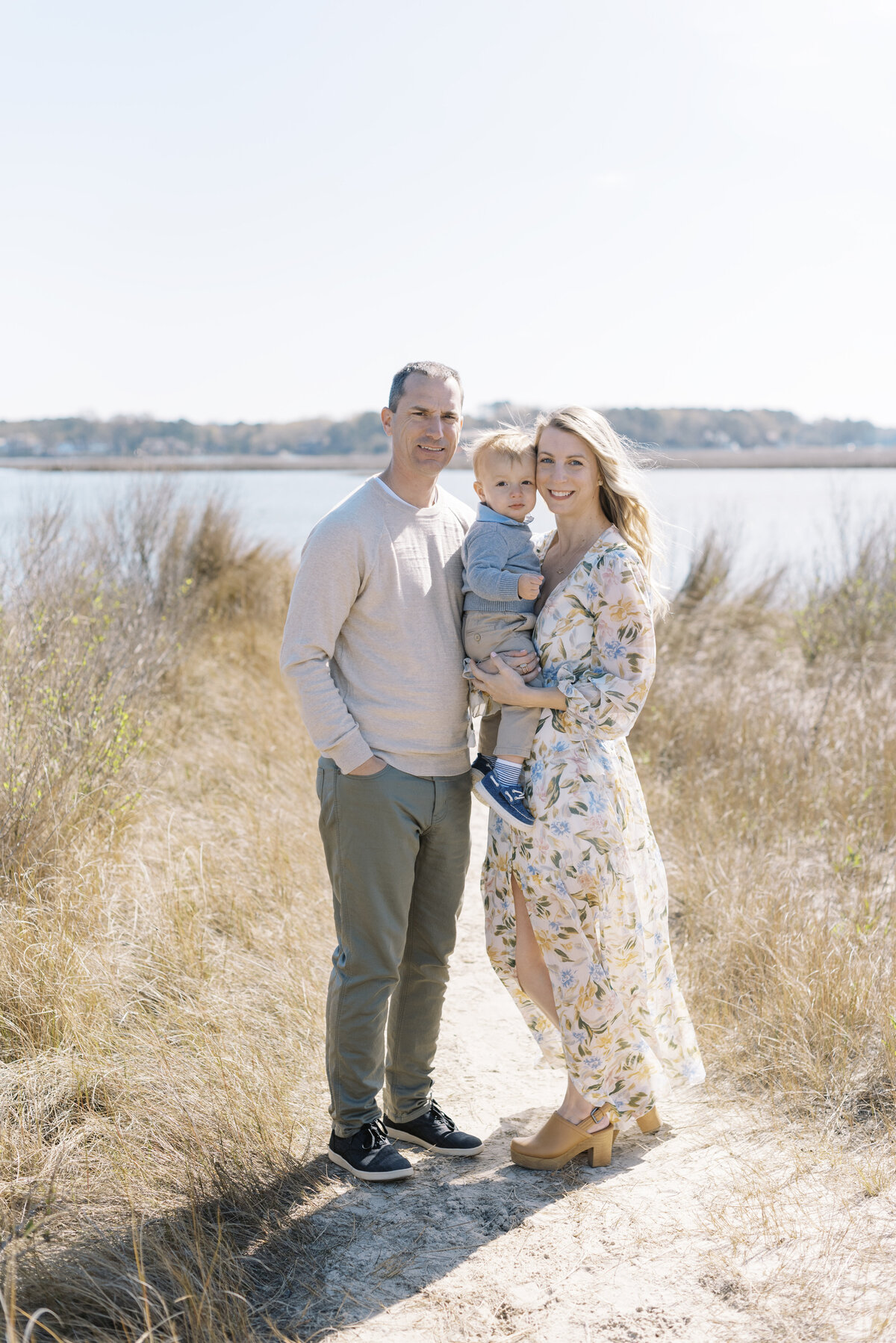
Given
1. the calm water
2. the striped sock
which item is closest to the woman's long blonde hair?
the striped sock

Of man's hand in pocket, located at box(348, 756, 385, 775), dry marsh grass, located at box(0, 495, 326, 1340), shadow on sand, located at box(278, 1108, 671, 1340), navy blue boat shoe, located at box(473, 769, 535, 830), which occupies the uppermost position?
man's hand in pocket, located at box(348, 756, 385, 775)

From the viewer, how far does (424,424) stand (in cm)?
290

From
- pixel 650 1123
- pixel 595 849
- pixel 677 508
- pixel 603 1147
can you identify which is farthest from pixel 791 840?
pixel 677 508

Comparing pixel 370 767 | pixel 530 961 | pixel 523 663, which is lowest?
pixel 530 961

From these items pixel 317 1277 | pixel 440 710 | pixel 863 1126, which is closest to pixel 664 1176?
pixel 863 1126

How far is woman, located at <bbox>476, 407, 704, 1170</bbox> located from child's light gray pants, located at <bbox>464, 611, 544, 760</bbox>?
39 mm

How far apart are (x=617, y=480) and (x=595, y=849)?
3.60 feet

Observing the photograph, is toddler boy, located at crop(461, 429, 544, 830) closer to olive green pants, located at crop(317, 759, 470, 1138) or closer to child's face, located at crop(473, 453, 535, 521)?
child's face, located at crop(473, 453, 535, 521)

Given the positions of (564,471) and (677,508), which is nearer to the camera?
(564,471)

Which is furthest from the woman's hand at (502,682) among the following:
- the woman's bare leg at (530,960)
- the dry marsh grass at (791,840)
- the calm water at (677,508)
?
the calm water at (677,508)

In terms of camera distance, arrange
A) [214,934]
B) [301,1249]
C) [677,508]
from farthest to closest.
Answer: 1. [677,508]
2. [214,934]
3. [301,1249]

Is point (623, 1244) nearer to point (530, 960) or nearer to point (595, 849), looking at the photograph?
point (530, 960)

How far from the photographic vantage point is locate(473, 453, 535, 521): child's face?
303 cm

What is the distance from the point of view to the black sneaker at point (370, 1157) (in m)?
3.02
